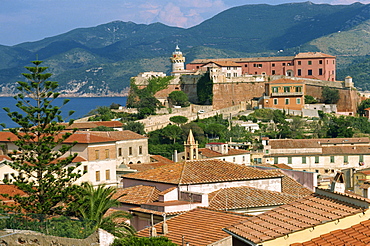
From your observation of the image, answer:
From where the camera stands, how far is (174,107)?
90.1 metres

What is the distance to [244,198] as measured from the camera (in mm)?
24062

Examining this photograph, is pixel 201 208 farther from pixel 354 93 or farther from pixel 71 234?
pixel 354 93

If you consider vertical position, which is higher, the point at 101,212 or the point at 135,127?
the point at 101,212

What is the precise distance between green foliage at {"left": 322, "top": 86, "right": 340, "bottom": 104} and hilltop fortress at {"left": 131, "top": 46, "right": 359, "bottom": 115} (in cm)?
55

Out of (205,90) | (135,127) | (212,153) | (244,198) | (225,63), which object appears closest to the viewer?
(244,198)

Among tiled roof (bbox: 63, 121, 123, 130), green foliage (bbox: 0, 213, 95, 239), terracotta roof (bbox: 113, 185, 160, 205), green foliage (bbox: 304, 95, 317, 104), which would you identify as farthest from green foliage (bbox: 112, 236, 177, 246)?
green foliage (bbox: 304, 95, 317, 104)

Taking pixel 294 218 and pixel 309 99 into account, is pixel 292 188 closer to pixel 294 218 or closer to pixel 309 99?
pixel 294 218

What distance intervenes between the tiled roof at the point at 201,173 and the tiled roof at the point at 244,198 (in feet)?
2.71

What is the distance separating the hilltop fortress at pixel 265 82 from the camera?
279 ft

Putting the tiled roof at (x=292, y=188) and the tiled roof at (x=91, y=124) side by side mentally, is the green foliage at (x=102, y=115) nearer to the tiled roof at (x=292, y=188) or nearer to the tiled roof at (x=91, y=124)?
the tiled roof at (x=91, y=124)

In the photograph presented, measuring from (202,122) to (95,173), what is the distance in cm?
3697

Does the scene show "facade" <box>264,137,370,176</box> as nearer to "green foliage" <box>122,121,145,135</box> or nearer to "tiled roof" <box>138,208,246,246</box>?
"green foliage" <box>122,121,145,135</box>

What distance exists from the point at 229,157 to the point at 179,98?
36.7m

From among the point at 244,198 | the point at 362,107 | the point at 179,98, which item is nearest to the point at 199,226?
the point at 244,198
